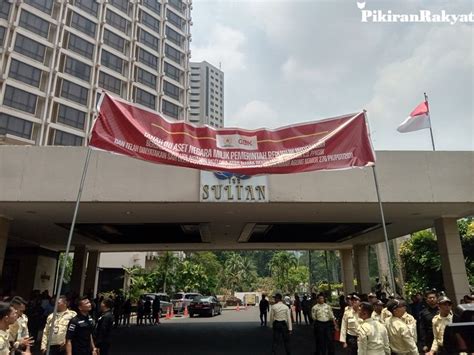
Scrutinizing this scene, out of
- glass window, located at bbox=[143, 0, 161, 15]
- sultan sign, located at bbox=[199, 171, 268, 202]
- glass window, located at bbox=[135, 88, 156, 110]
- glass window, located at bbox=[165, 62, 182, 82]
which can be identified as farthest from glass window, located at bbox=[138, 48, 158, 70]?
sultan sign, located at bbox=[199, 171, 268, 202]

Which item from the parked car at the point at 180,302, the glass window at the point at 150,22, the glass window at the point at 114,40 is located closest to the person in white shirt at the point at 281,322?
the parked car at the point at 180,302

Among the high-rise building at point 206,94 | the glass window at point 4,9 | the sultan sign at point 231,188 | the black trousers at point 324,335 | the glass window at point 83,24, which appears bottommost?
the black trousers at point 324,335

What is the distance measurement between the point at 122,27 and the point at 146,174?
54.6 meters

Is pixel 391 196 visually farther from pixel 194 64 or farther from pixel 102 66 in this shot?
pixel 194 64

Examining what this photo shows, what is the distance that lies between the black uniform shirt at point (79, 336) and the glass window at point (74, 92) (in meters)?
46.5

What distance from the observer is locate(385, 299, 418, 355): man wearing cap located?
5887 mm

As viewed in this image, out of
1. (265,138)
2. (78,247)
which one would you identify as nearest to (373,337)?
(265,138)

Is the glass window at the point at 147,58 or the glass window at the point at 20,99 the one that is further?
the glass window at the point at 147,58

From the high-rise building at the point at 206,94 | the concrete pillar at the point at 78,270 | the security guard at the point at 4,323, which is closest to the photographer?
the security guard at the point at 4,323

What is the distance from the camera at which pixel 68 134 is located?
1860 inches

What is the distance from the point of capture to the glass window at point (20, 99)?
41188 millimetres

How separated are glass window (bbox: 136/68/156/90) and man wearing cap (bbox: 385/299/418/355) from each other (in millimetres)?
57275

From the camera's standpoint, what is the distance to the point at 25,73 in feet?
143

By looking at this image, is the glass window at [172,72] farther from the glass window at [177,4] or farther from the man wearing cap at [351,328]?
the man wearing cap at [351,328]
